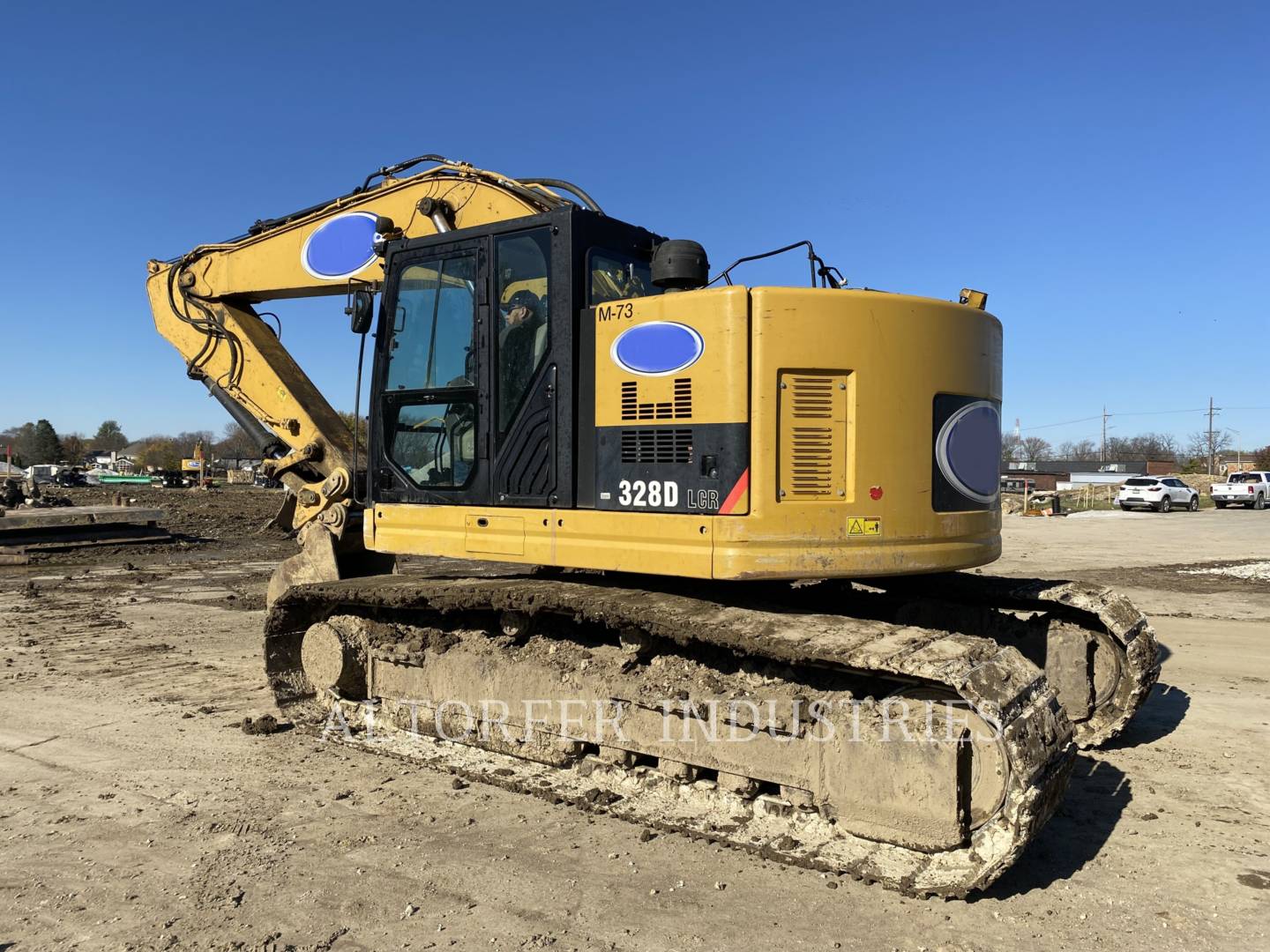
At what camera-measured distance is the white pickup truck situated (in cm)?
3916

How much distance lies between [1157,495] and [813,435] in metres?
38.3

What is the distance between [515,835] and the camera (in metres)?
4.46

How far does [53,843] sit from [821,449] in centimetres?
405

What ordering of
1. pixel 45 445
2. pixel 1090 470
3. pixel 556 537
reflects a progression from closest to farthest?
1. pixel 556 537
2. pixel 1090 470
3. pixel 45 445

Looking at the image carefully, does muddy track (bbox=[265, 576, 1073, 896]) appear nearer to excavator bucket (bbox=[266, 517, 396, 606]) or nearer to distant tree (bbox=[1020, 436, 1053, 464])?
excavator bucket (bbox=[266, 517, 396, 606])

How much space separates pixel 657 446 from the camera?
4621 millimetres

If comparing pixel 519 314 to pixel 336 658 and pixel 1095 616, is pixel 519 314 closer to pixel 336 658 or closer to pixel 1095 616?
pixel 336 658

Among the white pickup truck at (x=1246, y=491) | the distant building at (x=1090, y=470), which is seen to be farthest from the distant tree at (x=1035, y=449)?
the white pickup truck at (x=1246, y=491)

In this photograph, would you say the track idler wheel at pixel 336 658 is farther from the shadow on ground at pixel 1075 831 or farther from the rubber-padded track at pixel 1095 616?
the shadow on ground at pixel 1075 831

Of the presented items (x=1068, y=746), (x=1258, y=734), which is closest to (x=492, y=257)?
(x=1068, y=746)

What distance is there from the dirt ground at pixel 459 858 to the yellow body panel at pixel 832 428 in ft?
4.64

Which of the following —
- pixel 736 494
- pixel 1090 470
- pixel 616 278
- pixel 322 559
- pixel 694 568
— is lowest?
pixel 322 559

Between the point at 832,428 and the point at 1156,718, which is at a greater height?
the point at 832,428

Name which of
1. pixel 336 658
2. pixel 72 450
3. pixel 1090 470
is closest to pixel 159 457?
pixel 72 450
